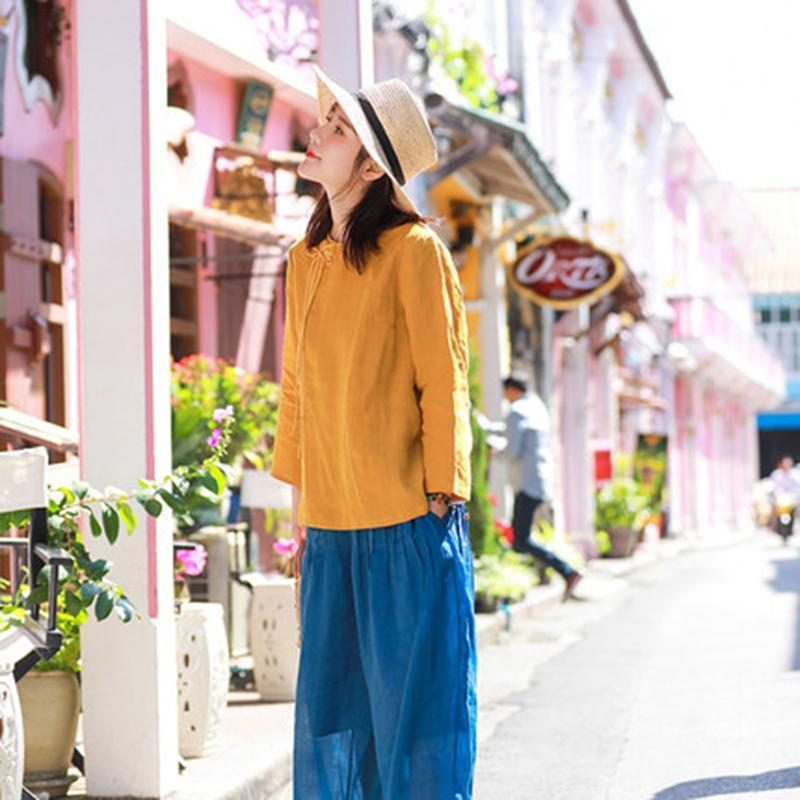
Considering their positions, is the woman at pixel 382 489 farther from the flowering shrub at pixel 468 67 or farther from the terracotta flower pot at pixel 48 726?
the flowering shrub at pixel 468 67

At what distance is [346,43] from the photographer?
7.64 m

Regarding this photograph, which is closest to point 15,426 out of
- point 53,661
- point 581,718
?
point 53,661

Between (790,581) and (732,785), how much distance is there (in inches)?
592

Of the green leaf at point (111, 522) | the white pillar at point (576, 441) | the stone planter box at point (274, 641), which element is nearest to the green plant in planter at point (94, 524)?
the green leaf at point (111, 522)

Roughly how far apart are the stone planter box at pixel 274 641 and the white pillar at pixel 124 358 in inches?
108

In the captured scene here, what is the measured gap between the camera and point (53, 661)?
6.56 meters

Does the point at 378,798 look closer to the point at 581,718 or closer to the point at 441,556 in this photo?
the point at 441,556

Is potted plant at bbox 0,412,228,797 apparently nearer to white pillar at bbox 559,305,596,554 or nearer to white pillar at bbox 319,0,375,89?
white pillar at bbox 319,0,375,89

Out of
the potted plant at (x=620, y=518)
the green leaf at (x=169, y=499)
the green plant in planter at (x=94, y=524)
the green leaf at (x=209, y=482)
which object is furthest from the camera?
the potted plant at (x=620, y=518)

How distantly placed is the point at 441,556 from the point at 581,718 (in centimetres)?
483

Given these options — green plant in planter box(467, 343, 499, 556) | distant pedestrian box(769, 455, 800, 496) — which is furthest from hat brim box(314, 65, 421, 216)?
distant pedestrian box(769, 455, 800, 496)

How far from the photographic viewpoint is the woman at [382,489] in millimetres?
4527

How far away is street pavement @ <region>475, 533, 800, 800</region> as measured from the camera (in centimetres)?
723

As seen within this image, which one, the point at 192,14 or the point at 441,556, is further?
the point at 192,14
